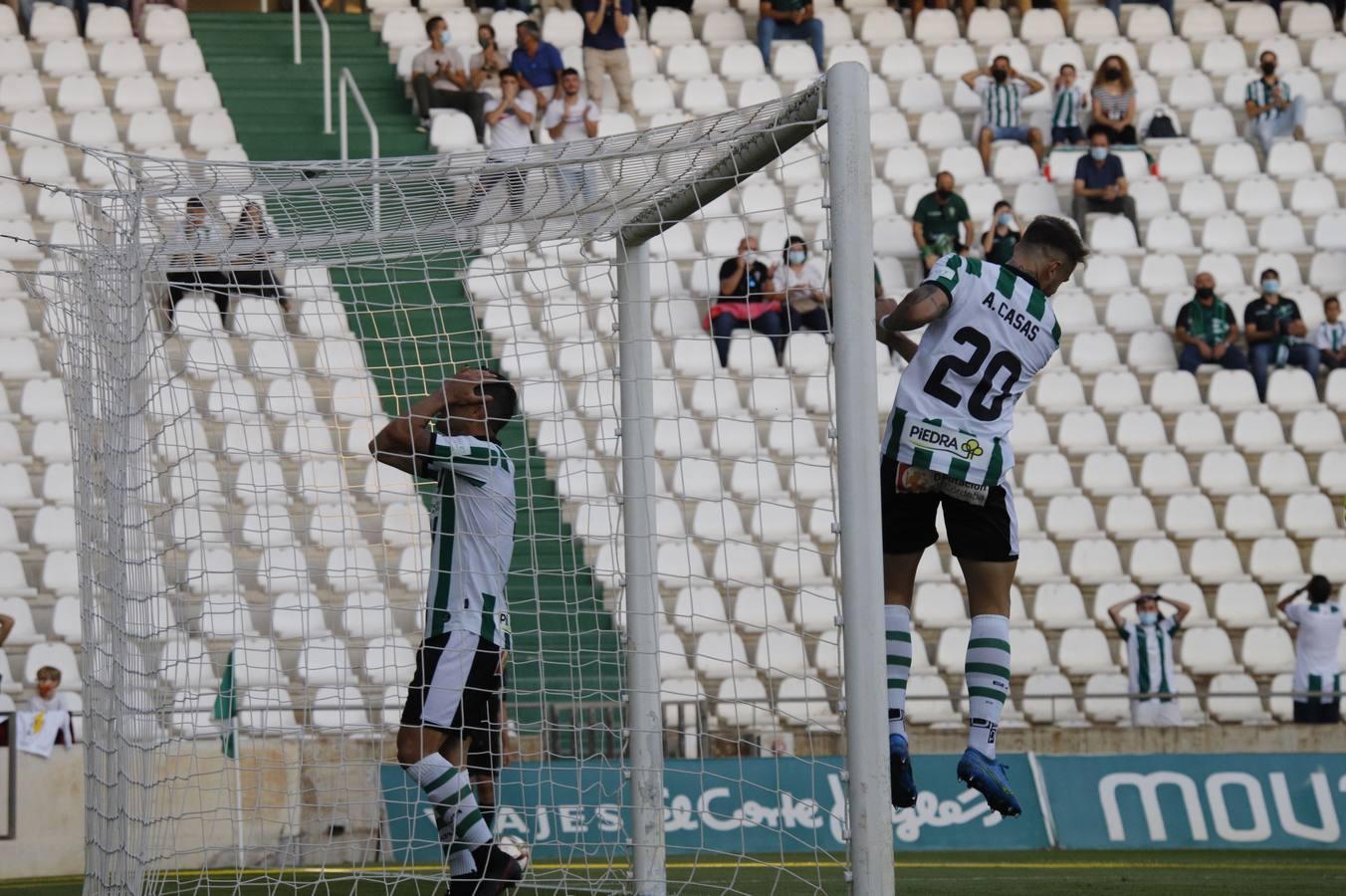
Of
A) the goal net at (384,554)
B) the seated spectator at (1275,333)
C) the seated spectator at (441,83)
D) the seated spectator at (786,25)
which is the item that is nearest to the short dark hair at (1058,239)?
the goal net at (384,554)

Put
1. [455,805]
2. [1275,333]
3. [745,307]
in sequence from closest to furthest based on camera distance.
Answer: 1. [455,805]
2. [745,307]
3. [1275,333]

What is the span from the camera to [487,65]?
1728cm

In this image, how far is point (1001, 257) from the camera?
1519 centimetres

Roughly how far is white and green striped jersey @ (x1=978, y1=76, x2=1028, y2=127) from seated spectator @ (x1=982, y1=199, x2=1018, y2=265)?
2309 mm

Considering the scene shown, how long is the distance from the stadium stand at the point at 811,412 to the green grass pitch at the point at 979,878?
4.33 ft

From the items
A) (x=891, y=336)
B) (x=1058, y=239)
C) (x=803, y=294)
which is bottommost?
(x=891, y=336)

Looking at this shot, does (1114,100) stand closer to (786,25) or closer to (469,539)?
(786,25)

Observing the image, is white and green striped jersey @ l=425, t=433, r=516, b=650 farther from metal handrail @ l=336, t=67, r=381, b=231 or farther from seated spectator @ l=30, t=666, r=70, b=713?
metal handrail @ l=336, t=67, r=381, b=231

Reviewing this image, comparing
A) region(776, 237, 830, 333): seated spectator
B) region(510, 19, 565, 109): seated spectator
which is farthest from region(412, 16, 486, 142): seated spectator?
region(776, 237, 830, 333): seated spectator

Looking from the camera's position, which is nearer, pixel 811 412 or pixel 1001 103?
pixel 811 412

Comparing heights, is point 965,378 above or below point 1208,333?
below

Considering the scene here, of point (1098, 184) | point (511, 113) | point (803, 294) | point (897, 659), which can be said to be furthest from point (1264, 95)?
point (897, 659)

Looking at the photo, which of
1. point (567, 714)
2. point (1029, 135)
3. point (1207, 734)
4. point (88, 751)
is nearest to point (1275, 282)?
point (1029, 135)

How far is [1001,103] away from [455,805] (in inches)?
501
